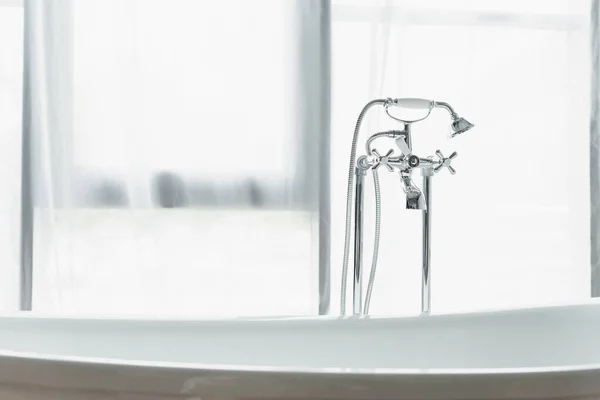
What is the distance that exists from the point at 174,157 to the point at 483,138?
0.84 metres

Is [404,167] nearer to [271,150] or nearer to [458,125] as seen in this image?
[458,125]

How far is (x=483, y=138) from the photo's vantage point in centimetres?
191

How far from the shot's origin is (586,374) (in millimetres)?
782

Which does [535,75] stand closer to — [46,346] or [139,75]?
[139,75]

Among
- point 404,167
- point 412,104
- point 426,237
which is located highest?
point 412,104

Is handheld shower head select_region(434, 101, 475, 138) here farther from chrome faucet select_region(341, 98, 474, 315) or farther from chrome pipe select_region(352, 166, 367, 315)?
chrome pipe select_region(352, 166, 367, 315)

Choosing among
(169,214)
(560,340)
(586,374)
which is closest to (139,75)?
(169,214)

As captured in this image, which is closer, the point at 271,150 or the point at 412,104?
the point at 412,104

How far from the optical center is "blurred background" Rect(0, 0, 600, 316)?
5.80ft

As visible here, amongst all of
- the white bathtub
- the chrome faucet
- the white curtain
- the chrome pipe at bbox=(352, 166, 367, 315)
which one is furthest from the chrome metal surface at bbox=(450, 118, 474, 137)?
the white curtain

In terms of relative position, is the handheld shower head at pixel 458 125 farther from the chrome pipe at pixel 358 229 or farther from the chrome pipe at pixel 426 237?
the chrome pipe at pixel 358 229

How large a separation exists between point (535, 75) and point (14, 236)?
1.47 meters

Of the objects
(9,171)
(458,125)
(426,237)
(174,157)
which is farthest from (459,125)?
(9,171)

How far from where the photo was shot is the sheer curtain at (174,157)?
1.76 meters
